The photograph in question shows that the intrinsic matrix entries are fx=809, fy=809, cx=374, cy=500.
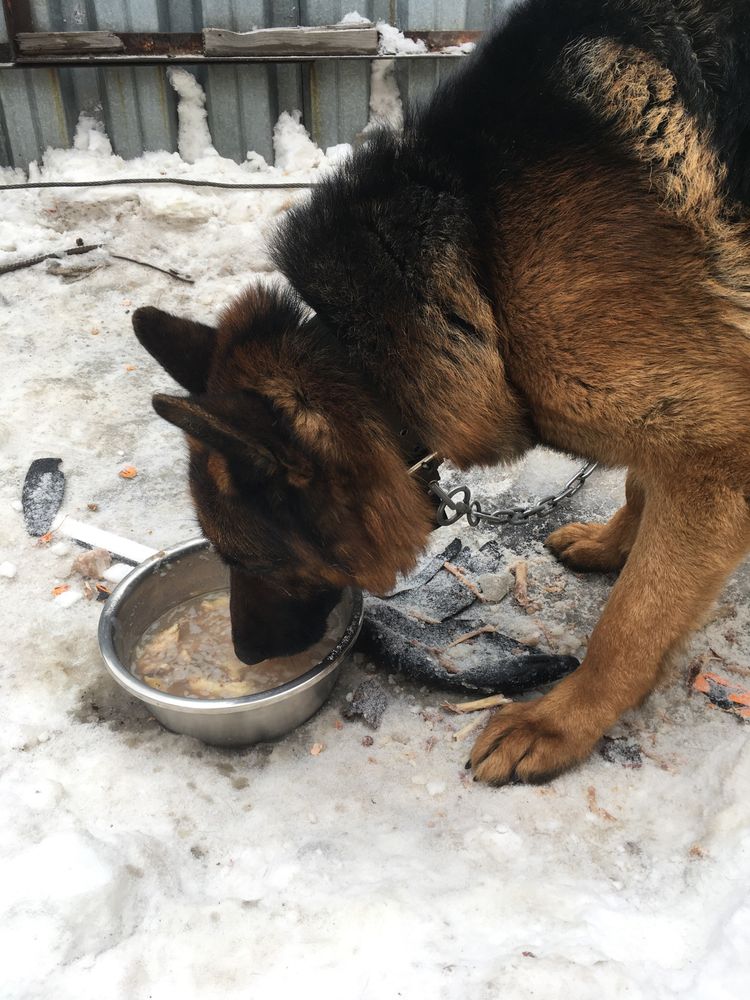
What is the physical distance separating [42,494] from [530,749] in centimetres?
261

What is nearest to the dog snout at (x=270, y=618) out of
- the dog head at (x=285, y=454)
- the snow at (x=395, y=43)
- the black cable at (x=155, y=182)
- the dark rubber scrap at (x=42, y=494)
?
the dog head at (x=285, y=454)

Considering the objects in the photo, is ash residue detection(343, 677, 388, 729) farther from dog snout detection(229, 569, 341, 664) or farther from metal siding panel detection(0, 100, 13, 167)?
metal siding panel detection(0, 100, 13, 167)

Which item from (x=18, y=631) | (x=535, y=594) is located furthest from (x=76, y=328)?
(x=535, y=594)

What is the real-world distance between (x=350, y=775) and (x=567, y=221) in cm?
182

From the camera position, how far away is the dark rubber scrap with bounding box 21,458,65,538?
374 centimetres

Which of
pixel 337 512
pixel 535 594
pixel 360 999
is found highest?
pixel 337 512

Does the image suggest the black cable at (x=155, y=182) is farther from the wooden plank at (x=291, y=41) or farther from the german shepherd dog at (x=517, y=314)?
the german shepherd dog at (x=517, y=314)

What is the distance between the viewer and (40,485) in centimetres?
396

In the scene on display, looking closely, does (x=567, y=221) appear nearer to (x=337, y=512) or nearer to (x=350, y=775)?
(x=337, y=512)

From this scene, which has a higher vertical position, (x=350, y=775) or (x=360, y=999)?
(x=360, y=999)

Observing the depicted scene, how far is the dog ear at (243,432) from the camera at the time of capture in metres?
1.93

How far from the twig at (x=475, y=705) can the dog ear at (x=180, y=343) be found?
1411 millimetres

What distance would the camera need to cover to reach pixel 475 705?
2889 millimetres

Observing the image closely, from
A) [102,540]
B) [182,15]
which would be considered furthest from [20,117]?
[102,540]
